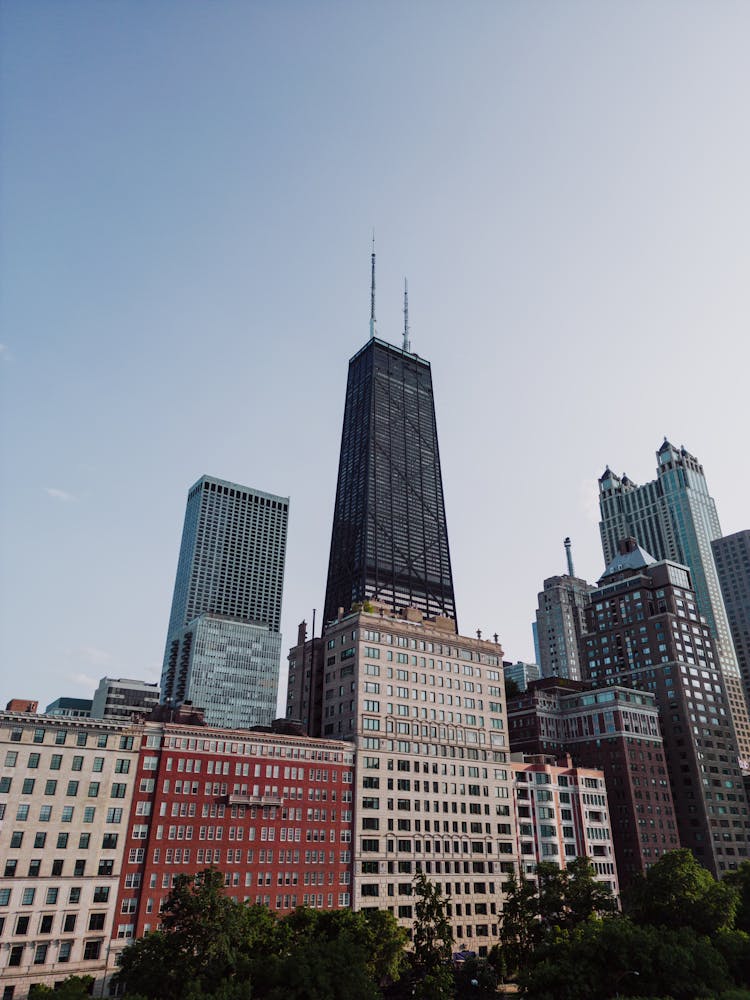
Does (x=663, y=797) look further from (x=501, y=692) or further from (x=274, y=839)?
(x=274, y=839)

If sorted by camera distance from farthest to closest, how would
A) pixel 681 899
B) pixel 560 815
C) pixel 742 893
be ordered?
pixel 560 815 < pixel 742 893 < pixel 681 899

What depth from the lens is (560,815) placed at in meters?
171

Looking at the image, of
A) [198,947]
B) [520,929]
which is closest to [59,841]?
[198,947]

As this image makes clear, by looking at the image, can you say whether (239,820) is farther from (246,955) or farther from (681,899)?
(681,899)

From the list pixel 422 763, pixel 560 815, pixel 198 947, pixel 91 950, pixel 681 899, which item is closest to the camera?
pixel 198 947

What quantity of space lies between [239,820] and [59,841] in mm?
28278

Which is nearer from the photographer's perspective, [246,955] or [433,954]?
[246,955]

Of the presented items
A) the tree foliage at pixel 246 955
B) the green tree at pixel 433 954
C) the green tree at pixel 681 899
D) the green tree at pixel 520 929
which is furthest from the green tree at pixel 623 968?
the tree foliage at pixel 246 955

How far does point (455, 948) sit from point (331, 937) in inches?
2165

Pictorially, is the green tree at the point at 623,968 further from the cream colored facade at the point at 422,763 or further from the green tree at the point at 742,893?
the cream colored facade at the point at 422,763

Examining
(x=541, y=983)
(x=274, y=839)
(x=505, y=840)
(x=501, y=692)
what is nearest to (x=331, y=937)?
(x=541, y=983)

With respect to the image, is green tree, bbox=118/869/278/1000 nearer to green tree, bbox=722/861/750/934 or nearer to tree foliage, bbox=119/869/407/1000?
tree foliage, bbox=119/869/407/1000

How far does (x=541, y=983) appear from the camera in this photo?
7812 centimetres

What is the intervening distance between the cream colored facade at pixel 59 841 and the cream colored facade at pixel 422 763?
44.5 metres
